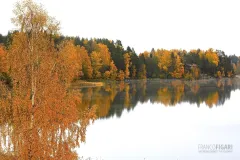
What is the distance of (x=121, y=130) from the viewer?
29.2 metres

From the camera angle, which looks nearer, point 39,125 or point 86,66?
point 39,125

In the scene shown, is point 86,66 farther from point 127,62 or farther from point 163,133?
point 163,133

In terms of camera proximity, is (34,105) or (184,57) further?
(184,57)

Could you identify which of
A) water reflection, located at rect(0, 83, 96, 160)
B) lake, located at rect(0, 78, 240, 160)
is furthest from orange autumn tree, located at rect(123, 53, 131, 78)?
water reflection, located at rect(0, 83, 96, 160)

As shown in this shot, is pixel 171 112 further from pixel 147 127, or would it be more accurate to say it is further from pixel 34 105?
pixel 34 105

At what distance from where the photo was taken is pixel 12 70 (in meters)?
10.0

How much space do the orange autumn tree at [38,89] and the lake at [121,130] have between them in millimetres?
29

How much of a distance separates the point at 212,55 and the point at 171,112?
9442cm

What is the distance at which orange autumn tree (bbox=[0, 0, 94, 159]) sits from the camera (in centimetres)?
984

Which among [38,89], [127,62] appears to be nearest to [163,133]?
Answer: [38,89]

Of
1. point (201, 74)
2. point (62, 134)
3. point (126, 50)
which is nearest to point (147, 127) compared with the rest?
point (62, 134)

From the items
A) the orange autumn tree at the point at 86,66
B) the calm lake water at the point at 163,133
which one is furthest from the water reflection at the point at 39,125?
the orange autumn tree at the point at 86,66

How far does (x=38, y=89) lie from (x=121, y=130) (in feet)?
64.0

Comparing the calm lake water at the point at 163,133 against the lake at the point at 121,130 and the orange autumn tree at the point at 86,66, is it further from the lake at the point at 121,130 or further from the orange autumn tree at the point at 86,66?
the orange autumn tree at the point at 86,66
